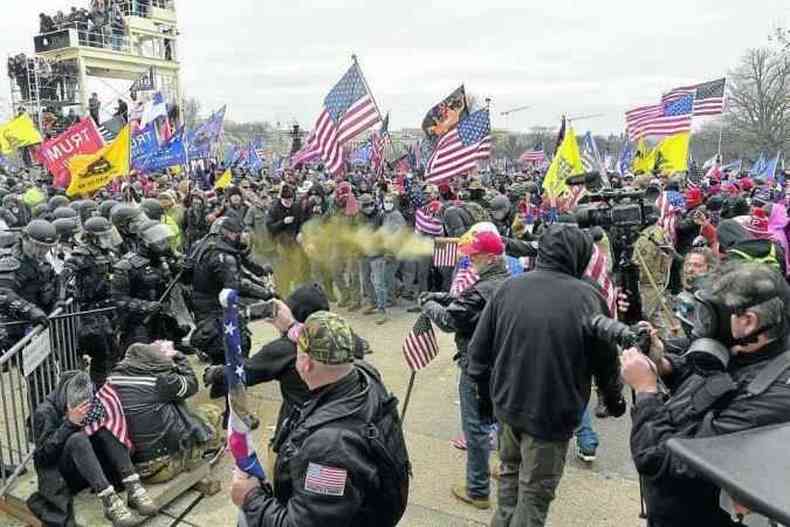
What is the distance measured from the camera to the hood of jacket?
3.32m

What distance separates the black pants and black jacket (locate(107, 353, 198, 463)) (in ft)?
0.56

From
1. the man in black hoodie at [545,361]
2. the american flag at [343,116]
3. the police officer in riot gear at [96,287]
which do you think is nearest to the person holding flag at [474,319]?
the man in black hoodie at [545,361]

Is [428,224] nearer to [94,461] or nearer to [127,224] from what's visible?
[127,224]

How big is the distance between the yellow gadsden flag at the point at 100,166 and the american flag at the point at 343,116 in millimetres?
3144

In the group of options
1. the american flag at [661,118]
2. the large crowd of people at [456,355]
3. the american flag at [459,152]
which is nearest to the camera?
the large crowd of people at [456,355]

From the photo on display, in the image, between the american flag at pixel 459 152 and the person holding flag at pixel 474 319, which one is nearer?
the person holding flag at pixel 474 319

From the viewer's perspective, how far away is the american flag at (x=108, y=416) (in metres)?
4.21

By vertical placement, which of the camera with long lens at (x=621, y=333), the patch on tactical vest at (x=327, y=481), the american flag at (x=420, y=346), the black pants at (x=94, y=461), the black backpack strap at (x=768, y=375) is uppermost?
the black backpack strap at (x=768, y=375)

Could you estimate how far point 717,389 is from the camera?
212 centimetres

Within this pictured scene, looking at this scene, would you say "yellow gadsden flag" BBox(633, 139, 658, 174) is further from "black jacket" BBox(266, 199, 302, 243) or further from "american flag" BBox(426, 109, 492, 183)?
"black jacket" BBox(266, 199, 302, 243)

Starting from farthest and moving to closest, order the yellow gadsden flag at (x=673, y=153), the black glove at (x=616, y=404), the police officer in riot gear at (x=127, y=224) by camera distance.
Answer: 1. the yellow gadsden flag at (x=673, y=153)
2. the police officer in riot gear at (x=127, y=224)
3. the black glove at (x=616, y=404)

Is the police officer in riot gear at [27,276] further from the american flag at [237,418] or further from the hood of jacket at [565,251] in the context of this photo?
the hood of jacket at [565,251]

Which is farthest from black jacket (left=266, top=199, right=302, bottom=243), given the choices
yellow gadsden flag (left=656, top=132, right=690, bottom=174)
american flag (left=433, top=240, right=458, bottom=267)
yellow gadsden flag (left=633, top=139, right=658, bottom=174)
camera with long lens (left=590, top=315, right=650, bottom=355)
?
yellow gadsden flag (left=633, top=139, right=658, bottom=174)

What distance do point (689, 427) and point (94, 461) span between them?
3544 mm
